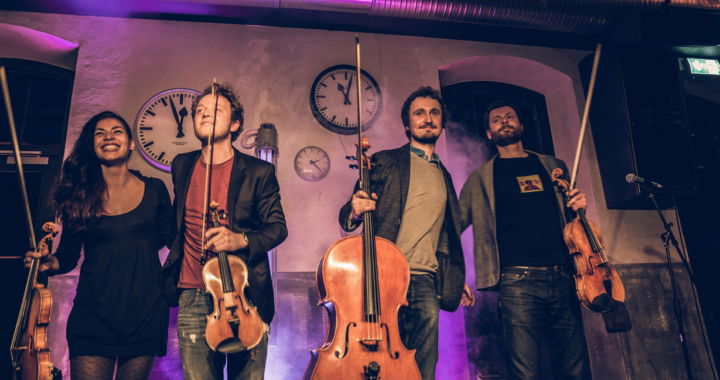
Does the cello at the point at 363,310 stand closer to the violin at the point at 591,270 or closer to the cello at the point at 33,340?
the violin at the point at 591,270

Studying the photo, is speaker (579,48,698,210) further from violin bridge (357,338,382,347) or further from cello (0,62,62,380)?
cello (0,62,62,380)

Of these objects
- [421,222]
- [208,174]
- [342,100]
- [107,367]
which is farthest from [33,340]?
[342,100]

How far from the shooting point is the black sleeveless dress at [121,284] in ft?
7.00

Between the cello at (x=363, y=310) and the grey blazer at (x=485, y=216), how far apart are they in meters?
0.84

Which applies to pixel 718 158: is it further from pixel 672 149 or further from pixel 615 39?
pixel 615 39

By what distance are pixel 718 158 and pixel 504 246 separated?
136 inches

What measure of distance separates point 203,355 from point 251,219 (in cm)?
68

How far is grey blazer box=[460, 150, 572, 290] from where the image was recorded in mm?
2836

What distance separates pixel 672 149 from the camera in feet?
13.3

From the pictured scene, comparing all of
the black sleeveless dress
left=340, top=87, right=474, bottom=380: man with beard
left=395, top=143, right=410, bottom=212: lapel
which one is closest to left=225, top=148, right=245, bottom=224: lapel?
the black sleeveless dress

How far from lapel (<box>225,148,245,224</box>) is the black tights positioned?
811 millimetres

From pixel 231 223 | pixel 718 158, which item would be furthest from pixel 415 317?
pixel 718 158

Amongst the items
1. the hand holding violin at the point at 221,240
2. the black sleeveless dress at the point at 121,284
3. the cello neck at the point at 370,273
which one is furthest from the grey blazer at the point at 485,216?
the black sleeveless dress at the point at 121,284

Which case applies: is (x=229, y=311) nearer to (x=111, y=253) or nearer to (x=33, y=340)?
(x=111, y=253)
